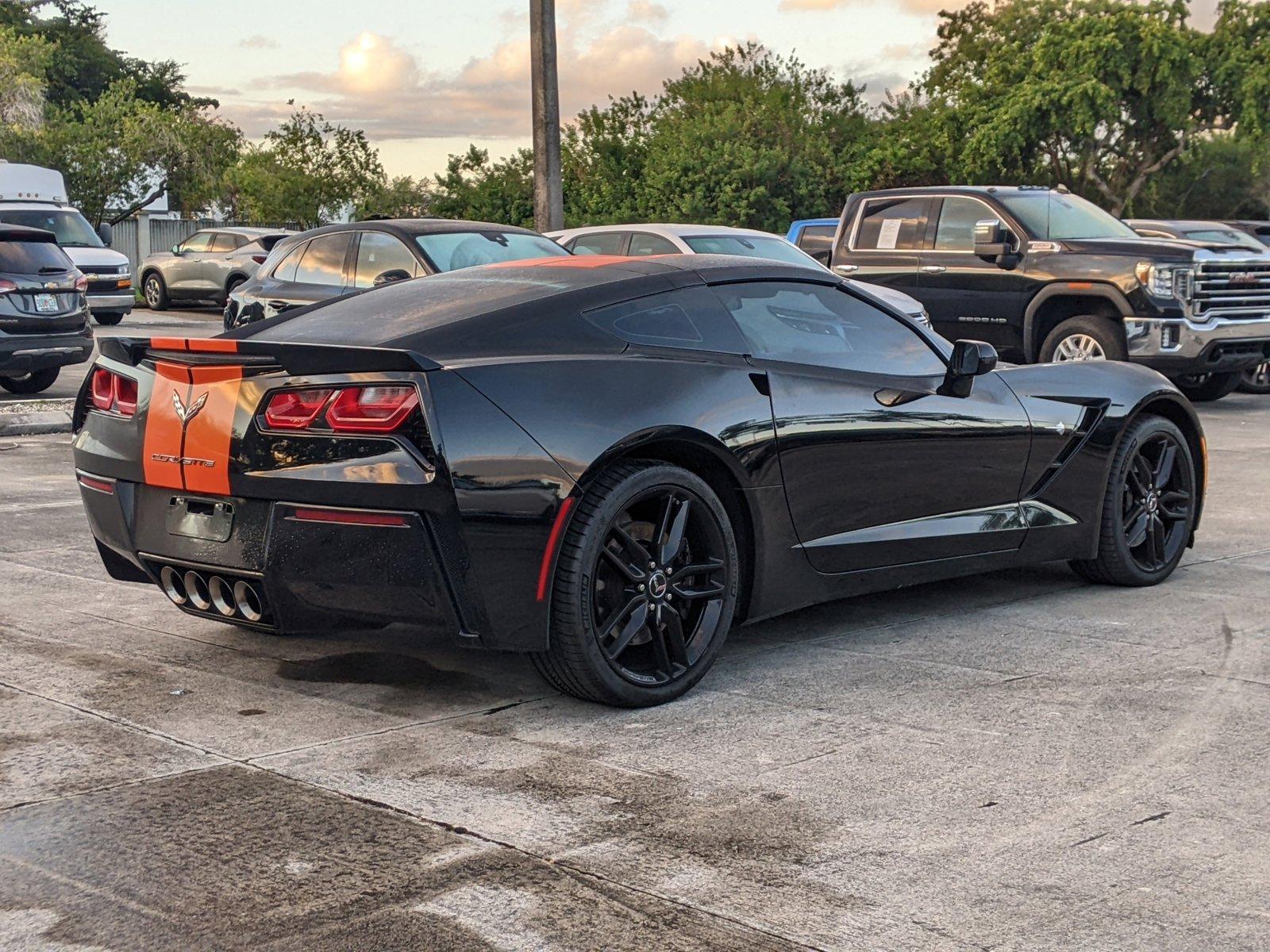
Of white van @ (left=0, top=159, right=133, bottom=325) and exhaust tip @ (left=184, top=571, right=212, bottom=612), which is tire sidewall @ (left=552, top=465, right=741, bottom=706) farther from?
white van @ (left=0, top=159, right=133, bottom=325)

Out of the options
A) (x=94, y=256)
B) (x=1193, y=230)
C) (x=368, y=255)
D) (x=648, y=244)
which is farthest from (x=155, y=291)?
(x=1193, y=230)

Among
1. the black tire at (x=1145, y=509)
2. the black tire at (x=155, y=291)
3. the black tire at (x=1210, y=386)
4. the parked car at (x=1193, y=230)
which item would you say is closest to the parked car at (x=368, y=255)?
the black tire at (x=1210, y=386)

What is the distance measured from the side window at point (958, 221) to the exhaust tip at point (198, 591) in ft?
38.1

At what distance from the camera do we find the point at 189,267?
3144 centimetres

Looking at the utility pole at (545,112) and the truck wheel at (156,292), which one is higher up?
the utility pole at (545,112)

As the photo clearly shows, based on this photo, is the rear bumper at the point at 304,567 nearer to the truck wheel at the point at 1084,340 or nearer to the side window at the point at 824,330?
the side window at the point at 824,330

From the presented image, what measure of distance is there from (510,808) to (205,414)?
1672 mm

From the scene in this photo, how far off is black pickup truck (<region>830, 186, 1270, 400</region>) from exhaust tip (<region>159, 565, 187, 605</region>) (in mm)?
11078

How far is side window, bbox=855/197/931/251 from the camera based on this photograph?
1603 cm

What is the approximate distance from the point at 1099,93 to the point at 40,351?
37334 mm

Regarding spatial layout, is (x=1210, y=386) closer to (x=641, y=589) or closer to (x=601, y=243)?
(x=601, y=243)

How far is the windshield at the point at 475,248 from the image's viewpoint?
519 inches

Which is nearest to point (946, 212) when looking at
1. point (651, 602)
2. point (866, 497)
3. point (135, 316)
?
point (866, 497)

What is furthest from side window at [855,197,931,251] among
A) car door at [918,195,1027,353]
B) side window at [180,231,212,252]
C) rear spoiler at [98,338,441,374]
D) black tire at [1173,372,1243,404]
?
side window at [180,231,212,252]
